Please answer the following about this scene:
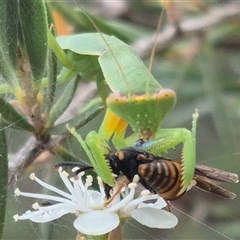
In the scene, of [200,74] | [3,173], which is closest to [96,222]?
[3,173]

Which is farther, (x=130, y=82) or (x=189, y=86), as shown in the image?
(x=189, y=86)

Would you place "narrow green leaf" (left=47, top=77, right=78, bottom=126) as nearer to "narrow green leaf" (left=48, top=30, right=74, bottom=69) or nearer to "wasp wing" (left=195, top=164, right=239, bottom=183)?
"narrow green leaf" (left=48, top=30, right=74, bottom=69)

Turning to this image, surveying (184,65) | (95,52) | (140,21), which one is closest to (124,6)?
(140,21)

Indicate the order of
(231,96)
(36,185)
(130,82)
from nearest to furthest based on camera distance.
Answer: (130,82), (36,185), (231,96)

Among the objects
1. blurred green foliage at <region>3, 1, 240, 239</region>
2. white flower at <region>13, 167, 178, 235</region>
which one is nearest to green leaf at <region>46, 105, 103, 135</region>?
white flower at <region>13, 167, 178, 235</region>

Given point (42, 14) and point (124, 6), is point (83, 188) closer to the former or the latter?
point (42, 14)

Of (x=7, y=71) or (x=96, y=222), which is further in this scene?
(x=7, y=71)

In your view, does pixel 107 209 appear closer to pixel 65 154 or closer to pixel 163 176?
pixel 163 176
